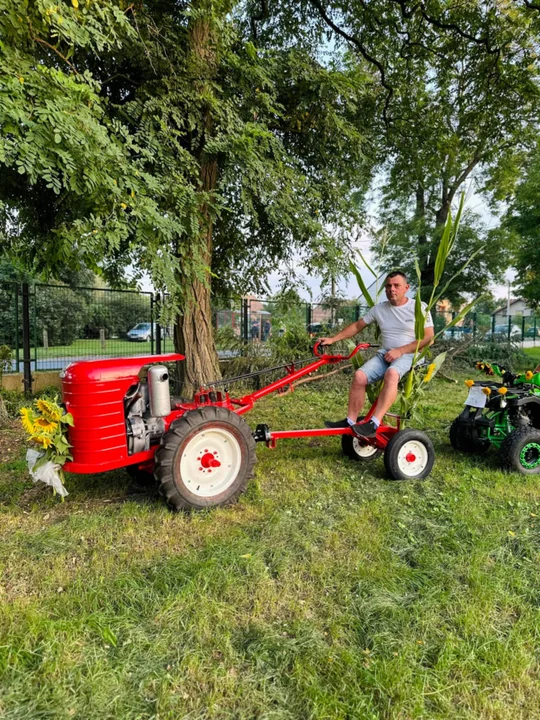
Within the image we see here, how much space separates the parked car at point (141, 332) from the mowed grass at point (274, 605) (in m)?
5.44

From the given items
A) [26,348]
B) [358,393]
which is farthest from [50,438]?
[26,348]

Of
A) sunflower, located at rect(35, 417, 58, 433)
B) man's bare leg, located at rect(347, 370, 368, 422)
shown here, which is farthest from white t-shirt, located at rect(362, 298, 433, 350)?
sunflower, located at rect(35, 417, 58, 433)

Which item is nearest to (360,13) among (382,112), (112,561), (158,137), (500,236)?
(382,112)

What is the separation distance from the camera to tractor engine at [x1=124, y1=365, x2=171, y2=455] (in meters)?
3.19

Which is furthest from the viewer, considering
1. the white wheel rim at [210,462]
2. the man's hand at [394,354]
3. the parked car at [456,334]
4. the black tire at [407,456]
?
the parked car at [456,334]

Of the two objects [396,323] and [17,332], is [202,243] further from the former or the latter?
[17,332]

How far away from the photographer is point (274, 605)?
221 centimetres

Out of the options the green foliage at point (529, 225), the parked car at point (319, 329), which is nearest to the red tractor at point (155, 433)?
the parked car at point (319, 329)

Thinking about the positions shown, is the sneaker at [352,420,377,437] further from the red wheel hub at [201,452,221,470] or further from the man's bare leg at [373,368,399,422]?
the red wheel hub at [201,452,221,470]

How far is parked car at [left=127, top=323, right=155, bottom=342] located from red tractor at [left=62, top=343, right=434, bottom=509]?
222 inches

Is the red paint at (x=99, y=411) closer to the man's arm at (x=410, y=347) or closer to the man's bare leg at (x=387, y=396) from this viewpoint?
the man's bare leg at (x=387, y=396)

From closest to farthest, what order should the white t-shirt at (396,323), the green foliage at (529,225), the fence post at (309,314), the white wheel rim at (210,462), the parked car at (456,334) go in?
the white wheel rim at (210,462)
the white t-shirt at (396,323)
the fence post at (309,314)
the green foliage at (529,225)
the parked car at (456,334)

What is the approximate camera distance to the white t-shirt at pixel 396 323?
433 cm

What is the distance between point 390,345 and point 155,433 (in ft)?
7.80
